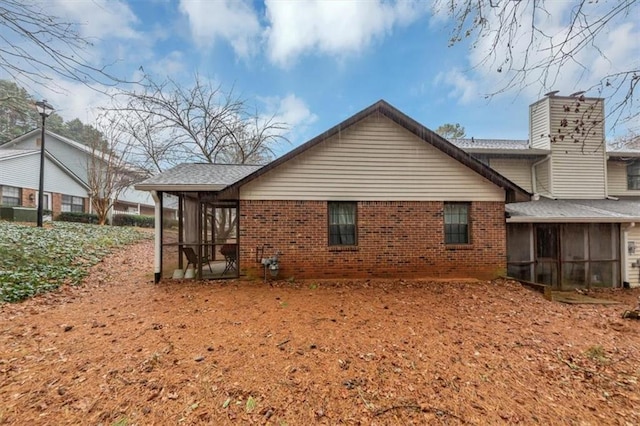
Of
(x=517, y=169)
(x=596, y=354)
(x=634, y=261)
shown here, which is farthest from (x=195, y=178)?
(x=634, y=261)

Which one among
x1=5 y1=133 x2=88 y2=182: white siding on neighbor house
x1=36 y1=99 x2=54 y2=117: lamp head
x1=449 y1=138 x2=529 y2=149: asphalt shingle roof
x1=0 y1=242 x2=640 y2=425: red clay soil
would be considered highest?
x1=5 y1=133 x2=88 y2=182: white siding on neighbor house

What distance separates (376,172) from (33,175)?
→ 79.2ft

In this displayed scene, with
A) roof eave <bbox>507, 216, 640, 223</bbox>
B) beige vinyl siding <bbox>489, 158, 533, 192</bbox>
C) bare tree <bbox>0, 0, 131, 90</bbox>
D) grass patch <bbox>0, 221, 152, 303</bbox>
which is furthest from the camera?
beige vinyl siding <bbox>489, 158, 533, 192</bbox>

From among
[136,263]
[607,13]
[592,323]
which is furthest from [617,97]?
[136,263]

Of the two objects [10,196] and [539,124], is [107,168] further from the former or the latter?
[539,124]

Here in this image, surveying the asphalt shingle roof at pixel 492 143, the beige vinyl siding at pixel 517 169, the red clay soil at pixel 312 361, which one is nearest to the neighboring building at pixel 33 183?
the red clay soil at pixel 312 361

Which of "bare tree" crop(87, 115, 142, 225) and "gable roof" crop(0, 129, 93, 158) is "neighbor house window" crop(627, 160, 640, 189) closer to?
"bare tree" crop(87, 115, 142, 225)

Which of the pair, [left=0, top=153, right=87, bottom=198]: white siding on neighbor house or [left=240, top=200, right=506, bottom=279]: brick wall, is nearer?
[left=240, top=200, right=506, bottom=279]: brick wall

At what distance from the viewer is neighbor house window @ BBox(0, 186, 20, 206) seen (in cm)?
1773

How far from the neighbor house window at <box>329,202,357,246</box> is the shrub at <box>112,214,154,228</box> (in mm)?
21599

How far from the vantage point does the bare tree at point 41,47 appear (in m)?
4.00

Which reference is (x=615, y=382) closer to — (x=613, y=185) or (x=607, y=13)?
(x=607, y=13)

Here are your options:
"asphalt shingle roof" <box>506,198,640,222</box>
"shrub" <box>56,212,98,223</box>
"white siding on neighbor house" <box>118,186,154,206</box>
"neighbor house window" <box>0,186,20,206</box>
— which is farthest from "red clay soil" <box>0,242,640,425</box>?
"white siding on neighbor house" <box>118,186,154,206</box>

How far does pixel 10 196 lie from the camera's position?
1811 cm
